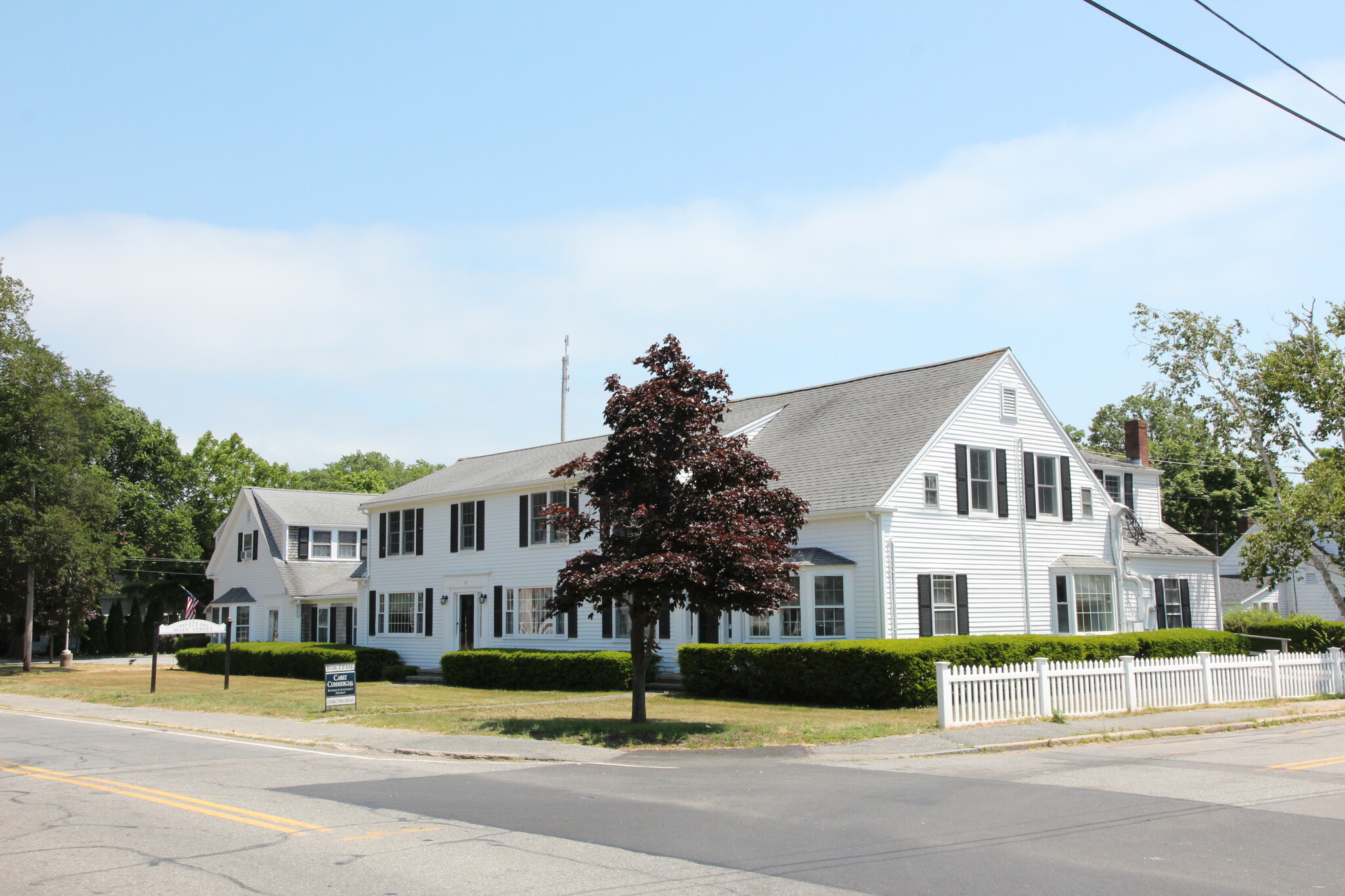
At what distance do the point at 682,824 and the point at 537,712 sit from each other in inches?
500

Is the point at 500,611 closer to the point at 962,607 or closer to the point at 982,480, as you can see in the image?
the point at 962,607

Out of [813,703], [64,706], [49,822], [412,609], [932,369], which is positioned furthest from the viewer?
[412,609]

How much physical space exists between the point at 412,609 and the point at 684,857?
31162mm

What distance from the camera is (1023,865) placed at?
8219mm

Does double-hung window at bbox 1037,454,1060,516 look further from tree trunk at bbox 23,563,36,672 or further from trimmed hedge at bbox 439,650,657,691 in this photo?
tree trunk at bbox 23,563,36,672

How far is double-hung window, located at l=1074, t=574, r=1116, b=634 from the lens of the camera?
29.9 m

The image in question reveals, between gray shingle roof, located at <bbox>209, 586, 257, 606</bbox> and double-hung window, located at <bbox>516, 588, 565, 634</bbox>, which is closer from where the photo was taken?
double-hung window, located at <bbox>516, 588, 565, 634</bbox>

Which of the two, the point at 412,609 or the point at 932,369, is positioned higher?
the point at 932,369

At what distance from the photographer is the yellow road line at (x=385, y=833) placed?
30.2ft

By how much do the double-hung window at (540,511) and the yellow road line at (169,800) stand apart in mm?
18812

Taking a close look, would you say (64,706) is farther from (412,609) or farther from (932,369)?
(932,369)

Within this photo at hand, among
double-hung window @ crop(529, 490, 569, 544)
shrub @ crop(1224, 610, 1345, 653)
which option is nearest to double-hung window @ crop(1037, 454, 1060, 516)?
shrub @ crop(1224, 610, 1345, 653)

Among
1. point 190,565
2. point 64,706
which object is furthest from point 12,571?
point 190,565

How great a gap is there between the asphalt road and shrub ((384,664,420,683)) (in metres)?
20.1
